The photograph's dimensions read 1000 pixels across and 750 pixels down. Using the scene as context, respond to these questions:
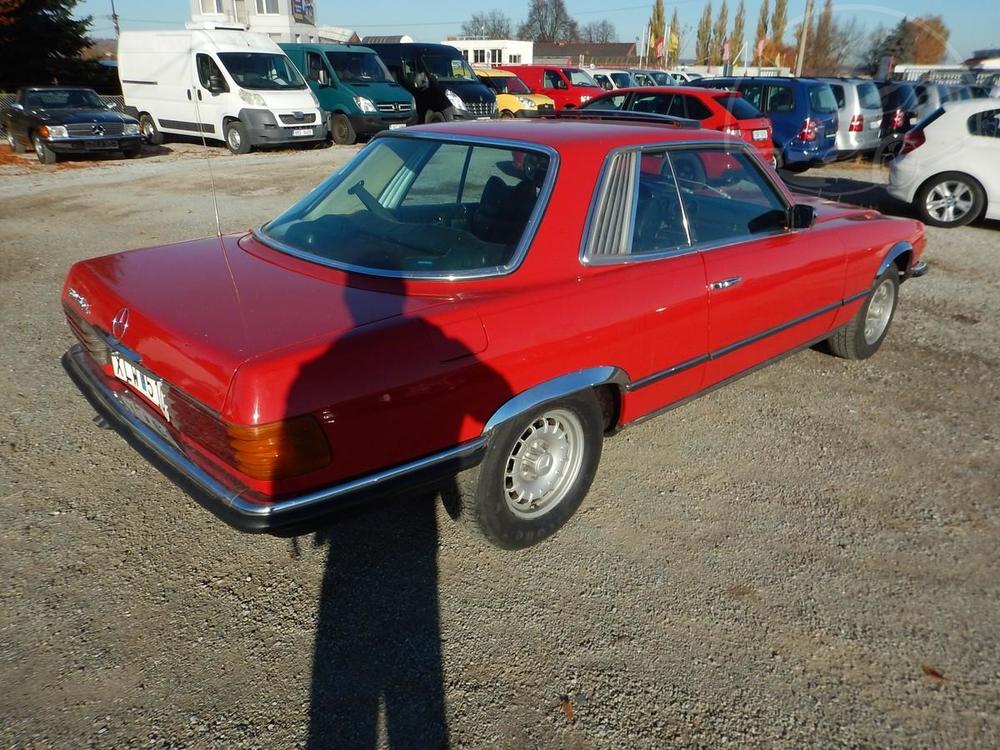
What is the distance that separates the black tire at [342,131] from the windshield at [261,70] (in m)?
1.24

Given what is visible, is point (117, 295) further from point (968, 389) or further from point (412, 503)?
point (968, 389)

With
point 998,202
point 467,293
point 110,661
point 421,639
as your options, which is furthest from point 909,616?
point 998,202

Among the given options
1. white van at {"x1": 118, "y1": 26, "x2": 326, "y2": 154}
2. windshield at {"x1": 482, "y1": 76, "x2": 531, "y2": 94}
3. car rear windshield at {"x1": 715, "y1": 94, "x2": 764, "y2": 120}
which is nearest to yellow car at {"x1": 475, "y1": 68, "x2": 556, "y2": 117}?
windshield at {"x1": 482, "y1": 76, "x2": 531, "y2": 94}

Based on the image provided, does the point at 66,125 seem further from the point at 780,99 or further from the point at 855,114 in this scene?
→ the point at 855,114

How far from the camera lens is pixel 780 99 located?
1235 cm

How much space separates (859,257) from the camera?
13.5 ft

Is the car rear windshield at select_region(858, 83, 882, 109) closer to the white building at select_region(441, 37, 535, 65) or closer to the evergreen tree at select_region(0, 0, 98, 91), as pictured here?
the evergreen tree at select_region(0, 0, 98, 91)

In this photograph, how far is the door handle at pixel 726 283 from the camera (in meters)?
3.19

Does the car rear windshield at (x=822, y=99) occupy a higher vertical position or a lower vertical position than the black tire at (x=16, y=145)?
higher

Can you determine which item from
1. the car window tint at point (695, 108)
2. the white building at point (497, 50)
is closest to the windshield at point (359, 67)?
the car window tint at point (695, 108)

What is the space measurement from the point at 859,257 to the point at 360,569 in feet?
10.8

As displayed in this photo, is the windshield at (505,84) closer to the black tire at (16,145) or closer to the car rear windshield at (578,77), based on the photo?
the car rear windshield at (578,77)

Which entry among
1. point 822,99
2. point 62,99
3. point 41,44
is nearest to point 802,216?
point 822,99

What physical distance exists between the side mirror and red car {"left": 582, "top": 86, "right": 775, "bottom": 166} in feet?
24.4
